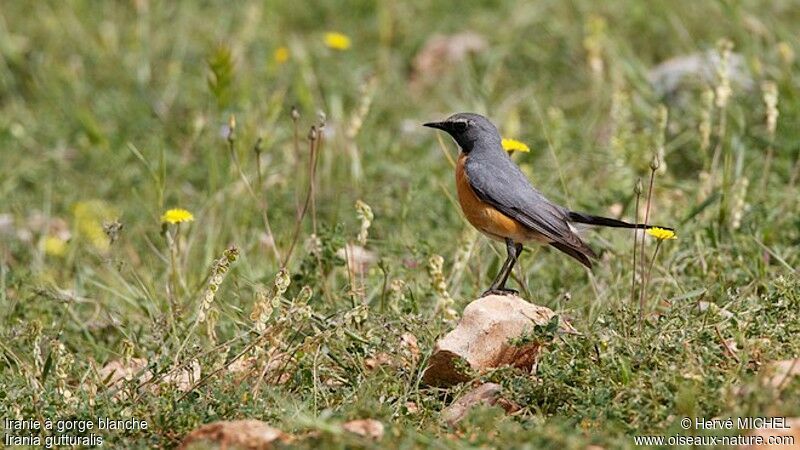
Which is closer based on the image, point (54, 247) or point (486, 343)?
point (486, 343)

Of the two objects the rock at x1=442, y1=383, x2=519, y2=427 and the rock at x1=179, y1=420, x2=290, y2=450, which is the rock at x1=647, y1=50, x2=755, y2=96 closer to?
the rock at x1=442, y1=383, x2=519, y2=427

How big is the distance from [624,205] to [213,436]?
3122 millimetres

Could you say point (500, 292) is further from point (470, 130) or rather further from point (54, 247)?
point (54, 247)

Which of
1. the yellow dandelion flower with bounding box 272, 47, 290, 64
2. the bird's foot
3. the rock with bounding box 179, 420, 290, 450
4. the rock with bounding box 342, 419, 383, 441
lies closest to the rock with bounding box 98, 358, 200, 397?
the rock with bounding box 179, 420, 290, 450

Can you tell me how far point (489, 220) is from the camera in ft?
17.9

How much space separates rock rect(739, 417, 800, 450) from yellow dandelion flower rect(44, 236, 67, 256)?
13.5ft

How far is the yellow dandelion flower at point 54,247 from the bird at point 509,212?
2.25 m

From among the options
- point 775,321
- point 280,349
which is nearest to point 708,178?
point 775,321

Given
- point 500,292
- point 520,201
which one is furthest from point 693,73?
point 500,292

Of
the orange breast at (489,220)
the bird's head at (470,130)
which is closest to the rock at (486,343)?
the orange breast at (489,220)

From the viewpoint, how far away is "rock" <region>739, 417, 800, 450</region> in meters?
3.51

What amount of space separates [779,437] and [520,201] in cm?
207

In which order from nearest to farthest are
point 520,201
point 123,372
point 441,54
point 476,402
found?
point 476,402 < point 123,372 < point 520,201 < point 441,54

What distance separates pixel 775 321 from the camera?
4.50 metres
